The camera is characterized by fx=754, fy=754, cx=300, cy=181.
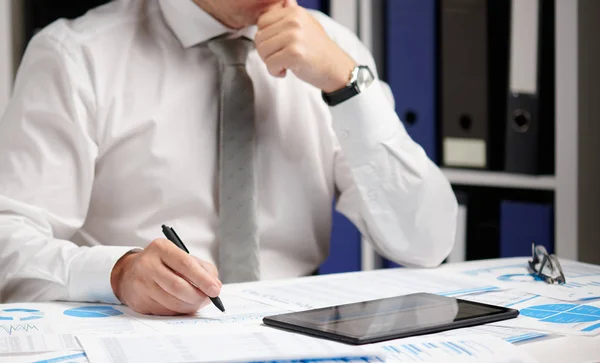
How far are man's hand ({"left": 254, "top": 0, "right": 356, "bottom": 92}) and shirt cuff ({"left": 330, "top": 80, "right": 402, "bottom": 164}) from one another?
0.14 ft

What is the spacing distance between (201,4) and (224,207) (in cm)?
37

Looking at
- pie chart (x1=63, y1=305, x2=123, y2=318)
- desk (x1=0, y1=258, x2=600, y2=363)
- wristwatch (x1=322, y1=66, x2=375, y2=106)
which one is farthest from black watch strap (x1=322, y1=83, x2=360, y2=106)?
pie chart (x1=63, y1=305, x2=123, y2=318)

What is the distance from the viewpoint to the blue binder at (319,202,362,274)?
1.97m

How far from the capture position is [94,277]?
1.01 m

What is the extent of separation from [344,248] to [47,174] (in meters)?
0.96

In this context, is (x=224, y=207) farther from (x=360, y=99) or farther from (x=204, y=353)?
(x=204, y=353)

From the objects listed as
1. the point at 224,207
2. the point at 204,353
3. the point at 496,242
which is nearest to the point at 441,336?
the point at 204,353

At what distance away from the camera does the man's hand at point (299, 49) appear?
1.27 metres

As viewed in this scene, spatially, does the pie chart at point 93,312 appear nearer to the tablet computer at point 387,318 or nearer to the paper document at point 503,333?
the tablet computer at point 387,318

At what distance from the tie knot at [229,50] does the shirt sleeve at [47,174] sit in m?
0.24

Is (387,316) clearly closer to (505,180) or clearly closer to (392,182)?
(392,182)

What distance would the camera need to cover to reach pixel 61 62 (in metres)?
1.29

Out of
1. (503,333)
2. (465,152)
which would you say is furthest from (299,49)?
(465,152)

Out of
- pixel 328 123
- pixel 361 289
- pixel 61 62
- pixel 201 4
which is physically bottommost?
pixel 361 289
